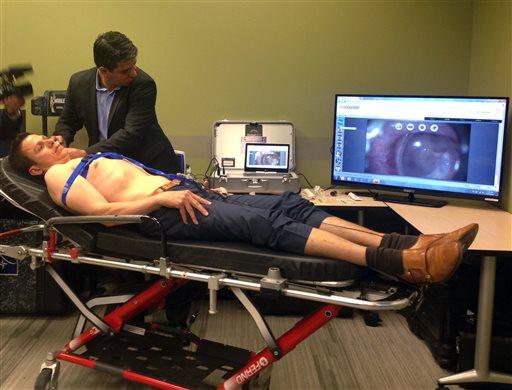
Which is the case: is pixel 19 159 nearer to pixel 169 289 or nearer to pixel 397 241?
pixel 169 289

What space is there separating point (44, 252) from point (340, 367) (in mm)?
1397

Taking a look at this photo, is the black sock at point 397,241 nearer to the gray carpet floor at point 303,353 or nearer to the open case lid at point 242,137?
the gray carpet floor at point 303,353

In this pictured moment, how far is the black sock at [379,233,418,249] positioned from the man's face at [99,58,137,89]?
1.50 meters

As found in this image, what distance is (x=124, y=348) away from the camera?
2.17 meters

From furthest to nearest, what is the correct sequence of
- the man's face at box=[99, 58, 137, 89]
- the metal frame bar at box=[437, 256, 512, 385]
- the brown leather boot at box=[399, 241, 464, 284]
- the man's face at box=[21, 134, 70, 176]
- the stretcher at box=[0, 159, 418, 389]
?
the man's face at box=[99, 58, 137, 89]
the man's face at box=[21, 134, 70, 176]
the metal frame bar at box=[437, 256, 512, 385]
the stretcher at box=[0, 159, 418, 389]
the brown leather boot at box=[399, 241, 464, 284]

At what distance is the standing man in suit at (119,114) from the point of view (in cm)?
265

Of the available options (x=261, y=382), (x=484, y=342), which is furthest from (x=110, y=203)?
(x=484, y=342)

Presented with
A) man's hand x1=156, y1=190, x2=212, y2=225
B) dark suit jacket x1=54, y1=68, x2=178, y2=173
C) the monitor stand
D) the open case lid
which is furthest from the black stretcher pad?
the open case lid

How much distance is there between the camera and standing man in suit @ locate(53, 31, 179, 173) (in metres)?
2.65

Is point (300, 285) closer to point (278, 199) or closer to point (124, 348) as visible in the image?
Result: point (278, 199)

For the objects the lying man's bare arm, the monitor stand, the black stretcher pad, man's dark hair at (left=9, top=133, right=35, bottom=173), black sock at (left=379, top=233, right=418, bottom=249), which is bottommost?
the black stretcher pad

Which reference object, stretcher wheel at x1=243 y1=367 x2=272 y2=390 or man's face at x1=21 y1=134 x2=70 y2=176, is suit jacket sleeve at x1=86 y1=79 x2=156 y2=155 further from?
stretcher wheel at x1=243 y1=367 x2=272 y2=390

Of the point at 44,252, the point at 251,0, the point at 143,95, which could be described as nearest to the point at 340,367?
the point at 44,252

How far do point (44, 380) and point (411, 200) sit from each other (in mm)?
2035
